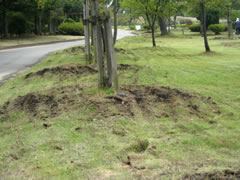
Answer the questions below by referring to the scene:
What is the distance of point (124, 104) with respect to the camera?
5426 millimetres

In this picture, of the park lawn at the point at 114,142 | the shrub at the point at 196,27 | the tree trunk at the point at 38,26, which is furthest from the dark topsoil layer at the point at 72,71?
the shrub at the point at 196,27

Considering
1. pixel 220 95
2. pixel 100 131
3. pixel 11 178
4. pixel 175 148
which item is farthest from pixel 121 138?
pixel 220 95

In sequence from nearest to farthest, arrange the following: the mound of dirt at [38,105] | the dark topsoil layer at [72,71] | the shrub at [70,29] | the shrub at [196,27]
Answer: the mound of dirt at [38,105] → the dark topsoil layer at [72,71] → the shrub at [70,29] → the shrub at [196,27]

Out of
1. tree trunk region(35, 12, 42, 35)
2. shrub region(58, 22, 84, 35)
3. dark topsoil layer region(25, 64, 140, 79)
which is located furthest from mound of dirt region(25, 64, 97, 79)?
shrub region(58, 22, 84, 35)

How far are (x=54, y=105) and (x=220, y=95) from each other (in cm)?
378

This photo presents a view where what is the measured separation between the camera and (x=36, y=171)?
3.25 m

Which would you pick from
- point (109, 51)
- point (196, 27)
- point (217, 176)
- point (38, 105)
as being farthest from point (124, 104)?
point (196, 27)

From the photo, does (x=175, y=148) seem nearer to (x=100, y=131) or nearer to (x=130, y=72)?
(x=100, y=131)

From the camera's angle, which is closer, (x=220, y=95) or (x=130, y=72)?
(x=220, y=95)

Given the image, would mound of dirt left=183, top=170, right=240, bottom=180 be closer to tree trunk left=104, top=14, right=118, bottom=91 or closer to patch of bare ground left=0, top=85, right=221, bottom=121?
patch of bare ground left=0, top=85, right=221, bottom=121

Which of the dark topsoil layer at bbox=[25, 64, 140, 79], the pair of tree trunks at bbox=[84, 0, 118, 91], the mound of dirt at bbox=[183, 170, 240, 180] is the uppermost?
the pair of tree trunks at bbox=[84, 0, 118, 91]

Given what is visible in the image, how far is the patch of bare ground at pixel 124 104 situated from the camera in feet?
17.1

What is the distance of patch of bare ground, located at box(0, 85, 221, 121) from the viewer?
17.1 feet

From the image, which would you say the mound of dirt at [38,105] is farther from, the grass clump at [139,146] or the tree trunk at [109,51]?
the grass clump at [139,146]
